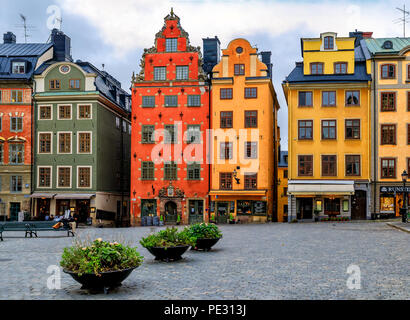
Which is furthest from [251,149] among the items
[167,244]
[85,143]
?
[167,244]

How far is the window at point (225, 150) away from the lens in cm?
4777

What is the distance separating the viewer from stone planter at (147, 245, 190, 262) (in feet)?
52.6

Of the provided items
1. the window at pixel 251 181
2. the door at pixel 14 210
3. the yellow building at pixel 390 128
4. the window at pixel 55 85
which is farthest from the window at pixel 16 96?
the yellow building at pixel 390 128

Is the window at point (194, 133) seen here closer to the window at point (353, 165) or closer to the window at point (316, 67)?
the window at point (316, 67)

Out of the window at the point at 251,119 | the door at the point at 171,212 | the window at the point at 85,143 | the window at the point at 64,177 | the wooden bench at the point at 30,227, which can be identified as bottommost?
the door at the point at 171,212

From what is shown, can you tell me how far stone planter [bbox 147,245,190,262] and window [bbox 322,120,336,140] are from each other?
106 ft

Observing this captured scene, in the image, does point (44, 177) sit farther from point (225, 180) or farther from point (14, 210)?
point (225, 180)

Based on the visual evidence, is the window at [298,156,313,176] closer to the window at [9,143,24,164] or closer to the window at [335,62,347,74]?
the window at [335,62,347,74]

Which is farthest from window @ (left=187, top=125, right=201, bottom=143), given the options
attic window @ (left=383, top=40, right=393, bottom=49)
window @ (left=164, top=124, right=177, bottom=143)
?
attic window @ (left=383, top=40, right=393, bottom=49)

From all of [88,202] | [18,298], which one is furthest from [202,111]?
[18,298]

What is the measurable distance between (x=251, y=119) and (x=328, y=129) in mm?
6774

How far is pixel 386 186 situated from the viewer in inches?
1785

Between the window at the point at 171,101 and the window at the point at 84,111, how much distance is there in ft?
23.0

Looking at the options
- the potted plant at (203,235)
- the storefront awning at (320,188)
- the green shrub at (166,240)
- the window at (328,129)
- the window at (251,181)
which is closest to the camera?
the green shrub at (166,240)
